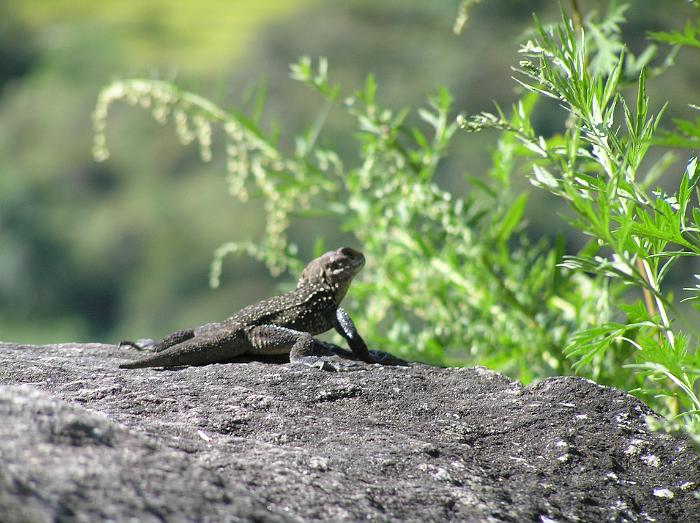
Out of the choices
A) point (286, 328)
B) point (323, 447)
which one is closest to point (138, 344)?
point (286, 328)

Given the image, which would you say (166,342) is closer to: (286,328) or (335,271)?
(286,328)

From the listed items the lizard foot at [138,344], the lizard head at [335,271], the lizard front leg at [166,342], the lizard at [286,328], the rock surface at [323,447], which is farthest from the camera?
the lizard head at [335,271]

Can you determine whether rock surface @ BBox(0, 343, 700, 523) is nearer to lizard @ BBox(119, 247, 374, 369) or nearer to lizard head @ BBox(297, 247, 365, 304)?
lizard @ BBox(119, 247, 374, 369)

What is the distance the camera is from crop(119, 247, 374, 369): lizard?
3373 mm

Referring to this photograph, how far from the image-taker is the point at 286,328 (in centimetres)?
372

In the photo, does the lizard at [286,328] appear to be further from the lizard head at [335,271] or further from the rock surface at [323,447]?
the rock surface at [323,447]

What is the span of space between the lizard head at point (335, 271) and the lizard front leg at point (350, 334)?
145 millimetres

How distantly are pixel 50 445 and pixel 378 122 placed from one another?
2576 millimetres

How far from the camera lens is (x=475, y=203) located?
3898 millimetres

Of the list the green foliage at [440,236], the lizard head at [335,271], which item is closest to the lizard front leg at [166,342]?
the green foliage at [440,236]

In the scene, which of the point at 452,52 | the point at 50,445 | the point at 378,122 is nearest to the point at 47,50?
the point at 452,52

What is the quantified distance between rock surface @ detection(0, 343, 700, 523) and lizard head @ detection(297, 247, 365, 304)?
3.26 feet

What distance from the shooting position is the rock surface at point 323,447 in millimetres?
1528

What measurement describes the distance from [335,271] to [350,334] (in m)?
0.48
